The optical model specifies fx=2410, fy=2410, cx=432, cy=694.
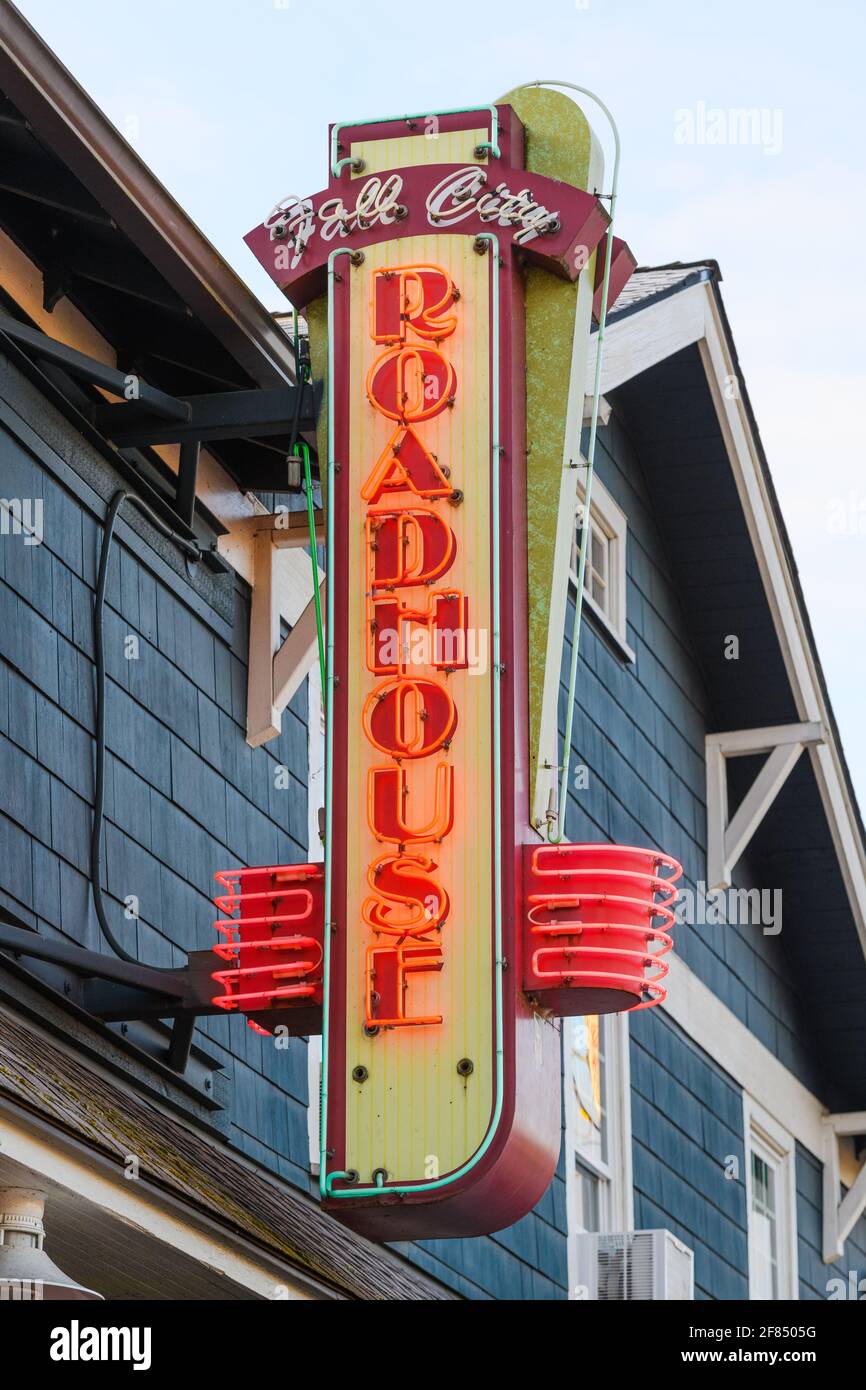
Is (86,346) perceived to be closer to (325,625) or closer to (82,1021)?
(325,625)

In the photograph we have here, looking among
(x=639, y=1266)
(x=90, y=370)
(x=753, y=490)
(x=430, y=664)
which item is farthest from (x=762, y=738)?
(x=90, y=370)

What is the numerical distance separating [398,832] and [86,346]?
2.83 metres

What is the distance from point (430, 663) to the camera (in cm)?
916

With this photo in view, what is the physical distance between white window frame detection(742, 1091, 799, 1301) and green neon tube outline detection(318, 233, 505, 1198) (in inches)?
342

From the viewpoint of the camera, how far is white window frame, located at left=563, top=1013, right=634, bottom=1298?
45.5 ft

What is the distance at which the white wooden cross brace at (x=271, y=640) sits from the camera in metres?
11.2

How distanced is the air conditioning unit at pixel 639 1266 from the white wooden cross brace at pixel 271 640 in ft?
11.5

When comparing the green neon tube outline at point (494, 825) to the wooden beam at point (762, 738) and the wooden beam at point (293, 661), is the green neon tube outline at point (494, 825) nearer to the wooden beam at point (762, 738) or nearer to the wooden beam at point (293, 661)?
the wooden beam at point (293, 661)

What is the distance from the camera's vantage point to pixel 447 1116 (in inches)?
337

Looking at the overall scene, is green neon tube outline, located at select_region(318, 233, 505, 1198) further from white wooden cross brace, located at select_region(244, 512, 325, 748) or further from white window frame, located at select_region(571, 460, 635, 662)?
white window frame, located at select_region(571, 460, 635, 662)

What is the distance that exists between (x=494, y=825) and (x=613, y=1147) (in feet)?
19.8

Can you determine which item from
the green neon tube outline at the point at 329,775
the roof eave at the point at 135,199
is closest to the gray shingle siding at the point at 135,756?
the roof eave at the point at 135,199

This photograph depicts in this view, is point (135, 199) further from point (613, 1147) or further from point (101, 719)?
point (613, 1147)

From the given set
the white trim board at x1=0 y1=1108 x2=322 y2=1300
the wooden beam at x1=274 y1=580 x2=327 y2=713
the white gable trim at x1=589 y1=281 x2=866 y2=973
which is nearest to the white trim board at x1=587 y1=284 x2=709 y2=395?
the white gable trim at x1=589 y1=281 x2=866 y2=973
